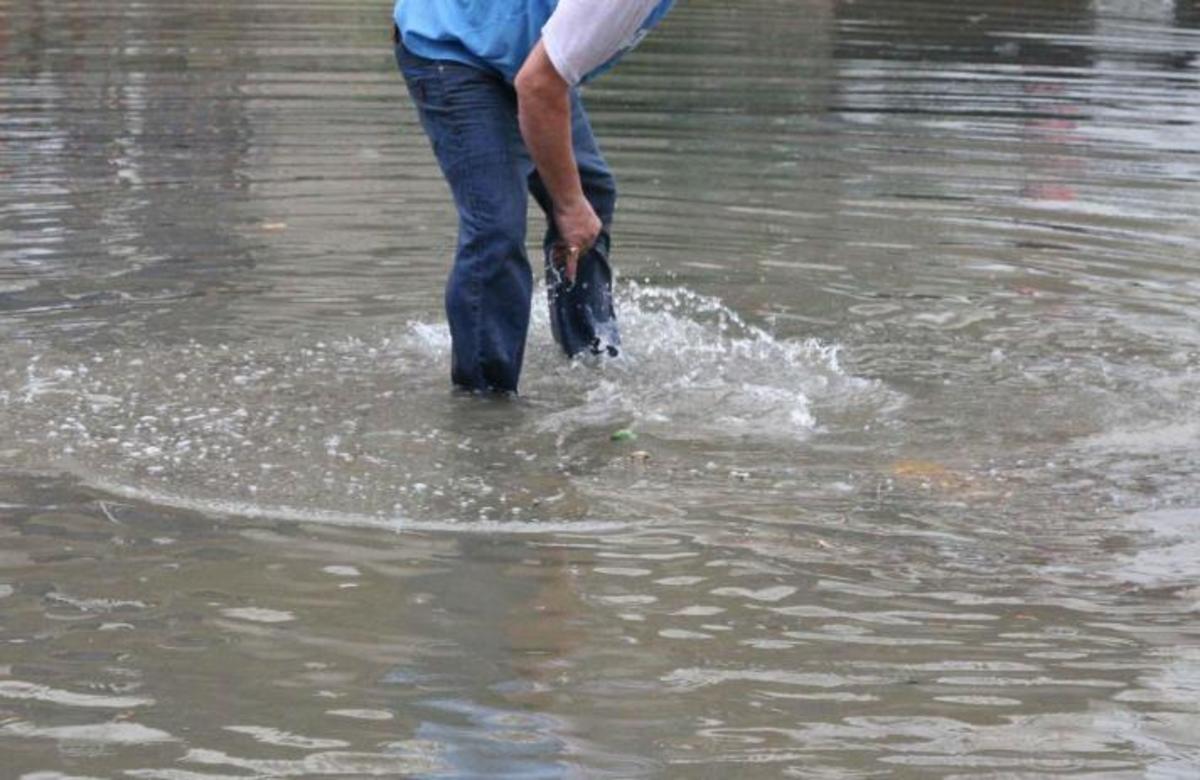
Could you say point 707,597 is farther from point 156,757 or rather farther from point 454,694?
point 156,757

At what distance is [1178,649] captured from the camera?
4570 mm

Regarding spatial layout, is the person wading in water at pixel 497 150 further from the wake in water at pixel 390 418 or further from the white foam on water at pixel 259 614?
the white foam on water at pixel 259 614

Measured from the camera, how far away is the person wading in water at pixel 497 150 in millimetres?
5957

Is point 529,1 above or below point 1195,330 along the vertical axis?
above

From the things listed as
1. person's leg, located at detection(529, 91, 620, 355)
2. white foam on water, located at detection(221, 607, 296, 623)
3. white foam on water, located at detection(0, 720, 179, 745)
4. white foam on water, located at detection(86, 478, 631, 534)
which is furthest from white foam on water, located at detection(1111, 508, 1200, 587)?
white foam on water, located at detection(0, 720, 179, 745)

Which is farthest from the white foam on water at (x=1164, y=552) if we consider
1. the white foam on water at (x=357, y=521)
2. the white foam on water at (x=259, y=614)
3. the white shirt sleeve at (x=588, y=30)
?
the white foam on water at (x=259, y=614)

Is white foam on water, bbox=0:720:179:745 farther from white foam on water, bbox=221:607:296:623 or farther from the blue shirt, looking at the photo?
the blue shirt

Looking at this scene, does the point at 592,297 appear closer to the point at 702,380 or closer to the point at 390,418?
the point at 702,380

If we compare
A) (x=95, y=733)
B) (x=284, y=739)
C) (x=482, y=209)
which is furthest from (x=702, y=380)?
(x=95, y=733)

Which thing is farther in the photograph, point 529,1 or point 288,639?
point 529,1

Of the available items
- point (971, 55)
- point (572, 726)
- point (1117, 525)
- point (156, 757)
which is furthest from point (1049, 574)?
point (971, 55)

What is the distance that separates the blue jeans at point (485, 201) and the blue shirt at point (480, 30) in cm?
Answer: 4

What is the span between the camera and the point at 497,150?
20.7ft

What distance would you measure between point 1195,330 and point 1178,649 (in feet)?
10.2
